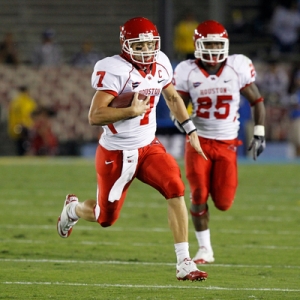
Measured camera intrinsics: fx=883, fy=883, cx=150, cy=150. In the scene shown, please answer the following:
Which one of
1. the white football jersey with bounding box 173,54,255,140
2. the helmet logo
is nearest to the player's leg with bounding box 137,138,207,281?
the helmet logo

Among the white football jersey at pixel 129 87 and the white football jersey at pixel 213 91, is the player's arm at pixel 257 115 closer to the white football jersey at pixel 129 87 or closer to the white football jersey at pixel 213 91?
the white football jersey at pixel 213 91

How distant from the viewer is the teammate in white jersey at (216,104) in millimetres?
5977

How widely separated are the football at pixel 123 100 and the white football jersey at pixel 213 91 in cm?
109

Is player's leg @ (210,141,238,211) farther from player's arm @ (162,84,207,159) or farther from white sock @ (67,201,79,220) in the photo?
white sock @ (67,201,79,220)

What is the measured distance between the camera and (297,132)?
13586 millimetres

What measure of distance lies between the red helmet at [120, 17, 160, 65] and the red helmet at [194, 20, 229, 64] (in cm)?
99

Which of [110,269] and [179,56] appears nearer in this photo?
[110,269]

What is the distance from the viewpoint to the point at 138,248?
6.35m

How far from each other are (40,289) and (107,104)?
Result: 1.08 meters

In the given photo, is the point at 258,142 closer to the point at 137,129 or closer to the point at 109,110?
the point at 137,129

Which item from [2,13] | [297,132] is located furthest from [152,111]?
[2,13]

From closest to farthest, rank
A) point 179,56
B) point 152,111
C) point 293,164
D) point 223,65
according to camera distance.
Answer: point 152,111, point 223,65, point 293,164, point 179,56

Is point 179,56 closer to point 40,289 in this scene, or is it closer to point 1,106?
point 1,106

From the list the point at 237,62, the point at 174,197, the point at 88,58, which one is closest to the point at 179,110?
the point at 174,197
